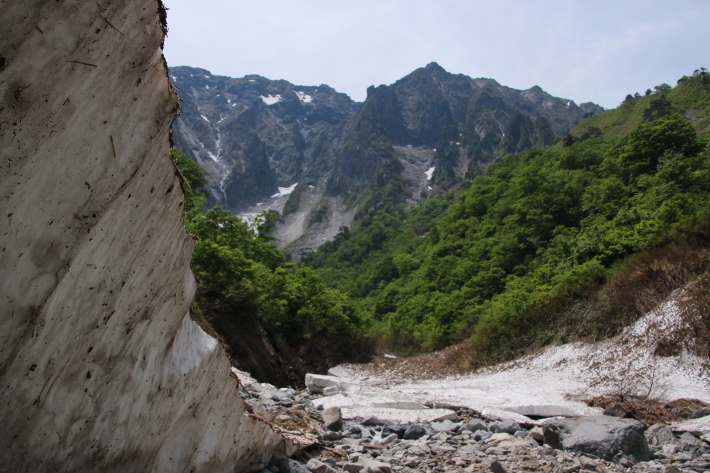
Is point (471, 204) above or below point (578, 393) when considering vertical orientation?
above

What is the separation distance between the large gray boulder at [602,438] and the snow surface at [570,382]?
1.77m

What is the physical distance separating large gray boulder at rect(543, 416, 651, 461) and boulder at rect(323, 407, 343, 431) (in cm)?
348

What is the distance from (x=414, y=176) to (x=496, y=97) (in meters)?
60.1

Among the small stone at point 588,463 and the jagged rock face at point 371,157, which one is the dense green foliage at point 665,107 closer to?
the small stone at point 588,463

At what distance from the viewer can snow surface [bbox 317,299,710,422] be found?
31.6 feet

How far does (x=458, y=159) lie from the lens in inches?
6403

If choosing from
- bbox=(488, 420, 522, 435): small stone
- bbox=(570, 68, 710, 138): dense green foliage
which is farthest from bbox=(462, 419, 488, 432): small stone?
bbox=(570, 68, 710, 138): dense green foliage

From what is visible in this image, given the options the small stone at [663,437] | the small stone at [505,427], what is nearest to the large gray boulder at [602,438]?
the small stone at [663,437]

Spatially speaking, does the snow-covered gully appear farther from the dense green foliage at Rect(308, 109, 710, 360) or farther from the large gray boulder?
the dense green foliage at Rect(308, 109, 710, 360)

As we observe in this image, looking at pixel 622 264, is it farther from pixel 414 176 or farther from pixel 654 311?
pixel 414 176

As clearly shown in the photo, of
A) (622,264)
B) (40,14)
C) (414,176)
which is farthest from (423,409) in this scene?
(414,176)

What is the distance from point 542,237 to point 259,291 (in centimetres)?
2318

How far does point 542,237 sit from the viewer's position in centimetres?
3322

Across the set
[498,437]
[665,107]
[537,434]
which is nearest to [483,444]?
[498,437]
